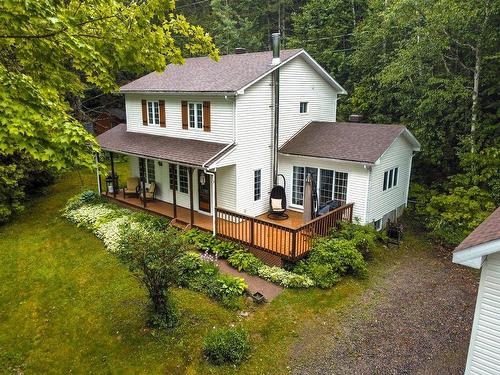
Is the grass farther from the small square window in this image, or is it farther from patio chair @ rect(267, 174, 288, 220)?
the small square window

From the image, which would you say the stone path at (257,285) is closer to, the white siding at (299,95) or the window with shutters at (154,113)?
the white siding at (299,95)

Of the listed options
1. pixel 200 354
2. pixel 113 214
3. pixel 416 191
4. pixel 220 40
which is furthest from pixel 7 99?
pixel 220 40

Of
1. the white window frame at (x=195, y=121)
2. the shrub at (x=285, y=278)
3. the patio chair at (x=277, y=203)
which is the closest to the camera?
the shrub at (x=285, y=278)

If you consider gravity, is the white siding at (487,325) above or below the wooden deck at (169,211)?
above

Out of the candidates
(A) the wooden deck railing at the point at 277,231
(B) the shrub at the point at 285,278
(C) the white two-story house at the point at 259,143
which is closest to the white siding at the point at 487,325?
(B) the shrub at the point at 285,278

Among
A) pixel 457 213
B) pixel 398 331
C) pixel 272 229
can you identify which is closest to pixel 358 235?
pixel 272 229

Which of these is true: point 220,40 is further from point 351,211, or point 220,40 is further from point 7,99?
point 7,99
